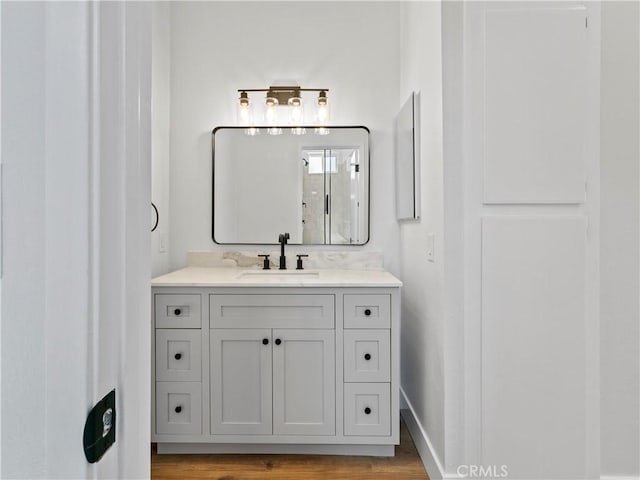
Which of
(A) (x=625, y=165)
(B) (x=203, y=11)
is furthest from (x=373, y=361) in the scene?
(B) (x=203, y=11)

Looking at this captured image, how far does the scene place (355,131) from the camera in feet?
8.20

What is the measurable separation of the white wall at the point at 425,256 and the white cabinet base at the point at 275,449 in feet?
0.83

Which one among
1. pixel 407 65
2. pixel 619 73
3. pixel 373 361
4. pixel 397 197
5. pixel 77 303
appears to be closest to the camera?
pixel 77 303

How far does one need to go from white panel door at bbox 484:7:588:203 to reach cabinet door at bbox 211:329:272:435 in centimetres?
127

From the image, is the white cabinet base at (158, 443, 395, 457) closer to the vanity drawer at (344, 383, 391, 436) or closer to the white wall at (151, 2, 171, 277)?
the vanity drawer at (344, 383, 391, 436)

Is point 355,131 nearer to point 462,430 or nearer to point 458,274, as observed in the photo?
point 458,274

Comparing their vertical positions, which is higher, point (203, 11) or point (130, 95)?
point (203, 11)

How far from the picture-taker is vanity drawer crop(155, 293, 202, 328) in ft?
6.24

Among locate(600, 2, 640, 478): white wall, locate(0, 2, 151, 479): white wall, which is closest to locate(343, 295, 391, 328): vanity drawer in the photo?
locate(600, 2, 640, 478): white wall

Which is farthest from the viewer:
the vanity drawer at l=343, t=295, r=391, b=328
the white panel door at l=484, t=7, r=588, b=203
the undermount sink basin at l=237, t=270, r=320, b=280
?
the undermount sink basin at l=237, t=270, r=320, b=280

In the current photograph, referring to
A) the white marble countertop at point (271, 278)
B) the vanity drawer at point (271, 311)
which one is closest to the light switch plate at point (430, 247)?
the white marble countertop at point (271, 278)

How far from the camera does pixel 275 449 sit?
1.95m

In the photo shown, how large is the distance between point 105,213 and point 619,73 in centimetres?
194

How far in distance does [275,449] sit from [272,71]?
7.20 feet
